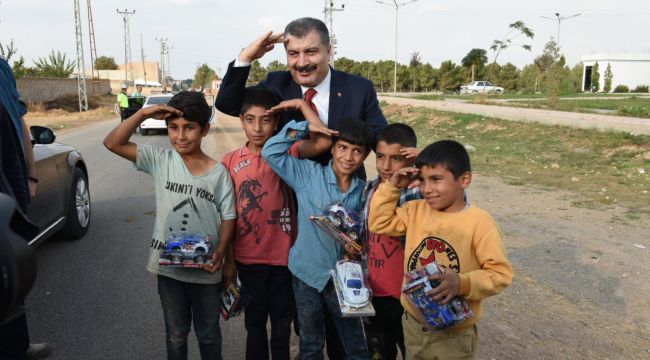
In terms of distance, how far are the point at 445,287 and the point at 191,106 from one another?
1.50 m

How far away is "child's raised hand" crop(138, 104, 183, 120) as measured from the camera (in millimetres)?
2598

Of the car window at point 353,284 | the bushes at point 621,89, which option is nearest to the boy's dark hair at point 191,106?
the car window at point 353,284

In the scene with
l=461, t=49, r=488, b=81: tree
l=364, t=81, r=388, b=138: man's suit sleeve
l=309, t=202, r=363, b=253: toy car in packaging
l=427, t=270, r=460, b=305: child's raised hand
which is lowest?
l=427, t=270, r=460, b=305: child's raised hand

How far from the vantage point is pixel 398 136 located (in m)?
2.59

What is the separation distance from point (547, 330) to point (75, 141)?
16.2 m

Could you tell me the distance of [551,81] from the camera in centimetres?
2214

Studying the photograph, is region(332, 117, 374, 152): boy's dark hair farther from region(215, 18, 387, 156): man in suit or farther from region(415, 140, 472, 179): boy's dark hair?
region(415, 140, 472, 179): boy's dark hair

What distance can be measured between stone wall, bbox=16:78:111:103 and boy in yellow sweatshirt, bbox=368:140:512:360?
3743 centimetres

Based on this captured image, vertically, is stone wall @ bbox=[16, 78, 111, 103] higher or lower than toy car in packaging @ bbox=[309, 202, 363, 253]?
higher

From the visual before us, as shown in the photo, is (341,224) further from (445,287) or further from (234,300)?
(234,300)

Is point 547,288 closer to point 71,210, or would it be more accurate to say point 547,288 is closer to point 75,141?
point 71,210

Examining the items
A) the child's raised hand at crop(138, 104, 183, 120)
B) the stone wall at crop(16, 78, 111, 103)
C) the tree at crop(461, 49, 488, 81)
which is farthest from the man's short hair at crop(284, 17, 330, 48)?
the tree at crop(461, 49, 488, 81)

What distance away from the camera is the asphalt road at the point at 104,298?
3489 millimetres

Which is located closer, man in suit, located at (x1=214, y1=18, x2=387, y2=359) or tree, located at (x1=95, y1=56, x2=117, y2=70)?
man in suit, located at (x1=214, y1=18, x2=387, y2=359)
